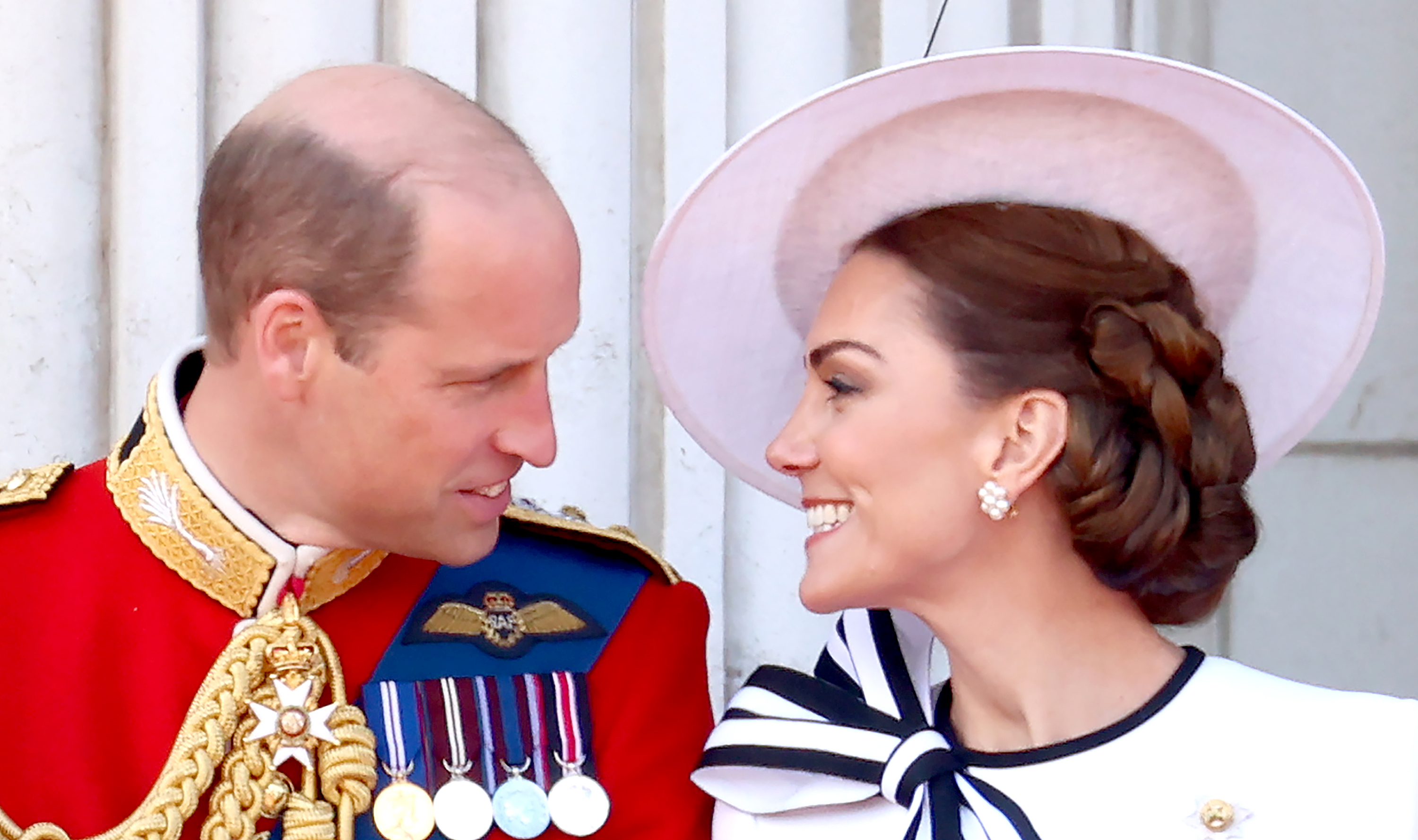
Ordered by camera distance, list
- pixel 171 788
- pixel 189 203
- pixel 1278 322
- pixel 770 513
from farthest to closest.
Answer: pixel 770 513
pixel 189 203
pixel 1278 322
pixel 171 788

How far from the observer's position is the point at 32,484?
1.61 meters

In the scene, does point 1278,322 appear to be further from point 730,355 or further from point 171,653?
point 171,653

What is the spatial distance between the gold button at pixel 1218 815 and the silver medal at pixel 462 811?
614 millimetres

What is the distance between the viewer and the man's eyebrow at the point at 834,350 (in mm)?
1563

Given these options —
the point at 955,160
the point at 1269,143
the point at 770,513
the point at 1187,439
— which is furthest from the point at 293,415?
the point at 770,513

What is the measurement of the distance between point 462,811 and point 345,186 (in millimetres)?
557

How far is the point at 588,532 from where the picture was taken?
5.65 feet

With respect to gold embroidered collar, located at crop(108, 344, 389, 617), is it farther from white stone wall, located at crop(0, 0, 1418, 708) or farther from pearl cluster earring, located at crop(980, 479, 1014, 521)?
white stone wall, located at crop(0, 0, 1418, 708)

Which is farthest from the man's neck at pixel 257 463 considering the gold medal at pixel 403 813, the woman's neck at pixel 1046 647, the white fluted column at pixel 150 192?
the white fluted column at pixel 150 192

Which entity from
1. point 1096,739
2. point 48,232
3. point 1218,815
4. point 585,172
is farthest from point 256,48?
point 1218,815

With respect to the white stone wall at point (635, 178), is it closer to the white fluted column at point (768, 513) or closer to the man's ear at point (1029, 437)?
the white fluted column at point (768, 513)

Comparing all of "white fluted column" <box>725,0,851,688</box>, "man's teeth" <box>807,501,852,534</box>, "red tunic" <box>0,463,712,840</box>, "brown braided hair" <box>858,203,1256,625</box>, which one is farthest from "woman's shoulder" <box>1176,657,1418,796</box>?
"white fluted column" <box>725,0,851,688</box>

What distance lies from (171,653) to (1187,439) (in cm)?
91

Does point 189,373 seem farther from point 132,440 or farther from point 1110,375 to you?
point 1110,375
